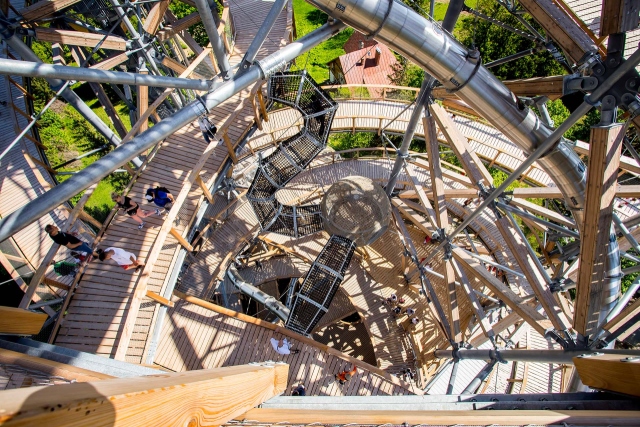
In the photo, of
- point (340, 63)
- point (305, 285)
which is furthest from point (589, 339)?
point (340, 63)

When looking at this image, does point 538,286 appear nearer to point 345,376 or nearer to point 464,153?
point 464,153

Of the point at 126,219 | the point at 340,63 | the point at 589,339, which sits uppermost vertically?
the point at 340,63

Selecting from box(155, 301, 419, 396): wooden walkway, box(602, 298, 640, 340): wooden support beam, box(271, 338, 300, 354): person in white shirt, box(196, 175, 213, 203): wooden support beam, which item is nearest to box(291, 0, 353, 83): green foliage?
box(196, 175, 213, 203): wooden support beam

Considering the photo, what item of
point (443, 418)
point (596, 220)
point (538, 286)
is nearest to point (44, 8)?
point (443, 418)

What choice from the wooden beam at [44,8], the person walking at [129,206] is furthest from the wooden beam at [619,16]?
the wooden beam at [44,8]

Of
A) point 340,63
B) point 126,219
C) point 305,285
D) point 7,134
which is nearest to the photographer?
point 126,219

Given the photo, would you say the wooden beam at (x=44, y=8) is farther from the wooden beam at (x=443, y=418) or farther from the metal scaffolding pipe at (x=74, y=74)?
the wooden beam at (x=443, y=418)

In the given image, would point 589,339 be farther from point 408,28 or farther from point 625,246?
point 408,28

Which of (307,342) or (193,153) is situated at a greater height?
(193,153)
